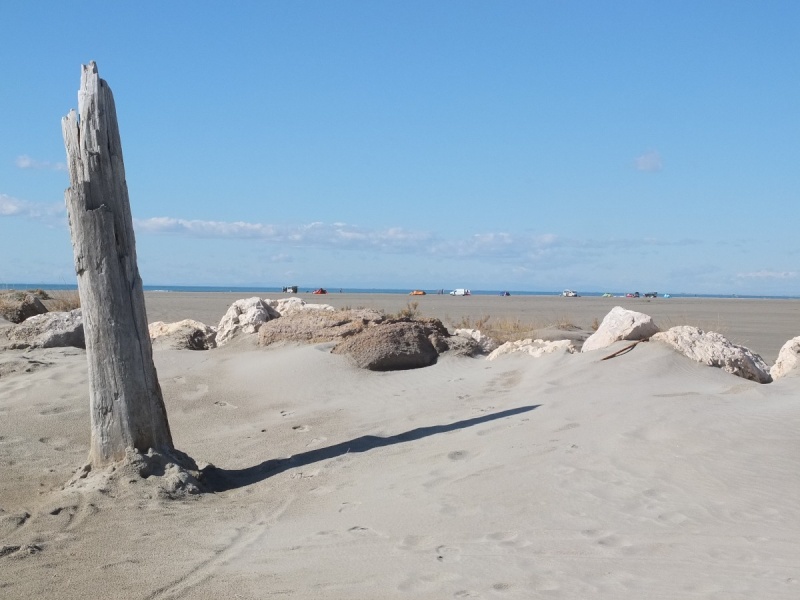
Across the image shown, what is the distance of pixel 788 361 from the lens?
396 inches

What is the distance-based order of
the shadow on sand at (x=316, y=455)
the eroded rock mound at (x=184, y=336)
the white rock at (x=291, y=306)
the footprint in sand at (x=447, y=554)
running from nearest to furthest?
the footprint in sand at (x=447, y=554)
the shadow on sand at (x=316, y=455)
the eroded rock mound at (x=184, y=336)
the white rock at (x=291, y=306)

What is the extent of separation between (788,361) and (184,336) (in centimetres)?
912

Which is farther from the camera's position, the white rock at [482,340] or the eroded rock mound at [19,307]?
the eroded rock mound at [19,307]

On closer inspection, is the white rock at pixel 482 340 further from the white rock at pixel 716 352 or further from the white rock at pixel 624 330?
the white rock at pixel 716 352

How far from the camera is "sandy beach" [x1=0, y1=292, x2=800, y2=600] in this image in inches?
155

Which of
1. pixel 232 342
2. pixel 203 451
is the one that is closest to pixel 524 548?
pixel 203 451

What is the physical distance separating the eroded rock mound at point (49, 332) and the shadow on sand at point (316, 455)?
6.71m

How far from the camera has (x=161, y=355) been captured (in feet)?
39.2

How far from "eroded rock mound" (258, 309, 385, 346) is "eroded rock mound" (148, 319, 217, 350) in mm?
1325

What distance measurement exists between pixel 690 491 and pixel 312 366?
6412 mm

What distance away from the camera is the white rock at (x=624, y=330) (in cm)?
1050

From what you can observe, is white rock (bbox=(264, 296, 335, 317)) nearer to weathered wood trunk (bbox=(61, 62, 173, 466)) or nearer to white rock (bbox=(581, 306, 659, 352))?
white rock (bbox=(581, 306, 659, 352))

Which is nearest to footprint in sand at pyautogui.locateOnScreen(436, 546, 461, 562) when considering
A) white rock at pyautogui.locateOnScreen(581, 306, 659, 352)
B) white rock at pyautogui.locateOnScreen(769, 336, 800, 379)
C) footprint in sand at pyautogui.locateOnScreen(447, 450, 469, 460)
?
footprint in sand at pyautogui.locateOnScreen(447, 450, 469, 460)

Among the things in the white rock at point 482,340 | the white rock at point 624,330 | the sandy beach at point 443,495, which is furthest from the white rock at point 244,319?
the white rock at point 624,330
